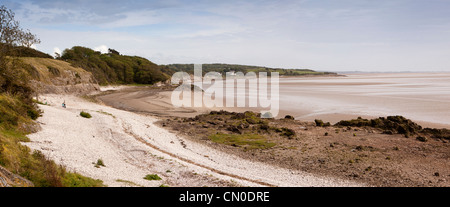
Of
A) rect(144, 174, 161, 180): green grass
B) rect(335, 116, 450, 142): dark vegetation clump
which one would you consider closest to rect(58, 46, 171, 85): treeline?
rect(335, 116, 450, 142): dark vegetation clump

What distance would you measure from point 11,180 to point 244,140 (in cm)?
1608

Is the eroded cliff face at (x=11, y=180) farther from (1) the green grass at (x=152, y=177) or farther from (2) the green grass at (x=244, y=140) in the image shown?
(2) the green grass at (x=244, y=140)

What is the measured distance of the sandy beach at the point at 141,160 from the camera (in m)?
11.5

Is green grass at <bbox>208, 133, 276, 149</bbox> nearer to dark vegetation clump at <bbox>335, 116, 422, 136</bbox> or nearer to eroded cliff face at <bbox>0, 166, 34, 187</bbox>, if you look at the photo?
dark vegetation clump at <bbox>335, 116, 422, 136</bbox>

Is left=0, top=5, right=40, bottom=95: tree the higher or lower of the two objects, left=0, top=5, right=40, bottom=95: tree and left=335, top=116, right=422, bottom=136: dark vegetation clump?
the higher

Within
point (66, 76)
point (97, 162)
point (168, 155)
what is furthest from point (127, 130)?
point (66, 76)

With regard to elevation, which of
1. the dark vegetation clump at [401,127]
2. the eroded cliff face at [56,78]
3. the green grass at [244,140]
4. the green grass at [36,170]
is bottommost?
the green grass at [244,140]

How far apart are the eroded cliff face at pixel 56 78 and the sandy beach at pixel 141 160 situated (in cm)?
2764

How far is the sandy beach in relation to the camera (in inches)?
451

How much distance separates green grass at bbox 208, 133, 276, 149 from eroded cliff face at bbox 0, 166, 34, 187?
1421cm

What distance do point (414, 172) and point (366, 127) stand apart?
9.84 metres

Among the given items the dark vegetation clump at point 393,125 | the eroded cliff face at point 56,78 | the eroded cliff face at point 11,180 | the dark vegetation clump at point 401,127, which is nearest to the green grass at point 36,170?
the eroded cliff face at point 11,180

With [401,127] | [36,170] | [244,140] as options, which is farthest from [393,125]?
[36,170]

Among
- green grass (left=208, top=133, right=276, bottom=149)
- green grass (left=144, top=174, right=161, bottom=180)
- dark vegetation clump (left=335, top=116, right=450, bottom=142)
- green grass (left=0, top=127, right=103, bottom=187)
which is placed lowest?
green grass (left=208, top=133, right=276, bottom=149)
